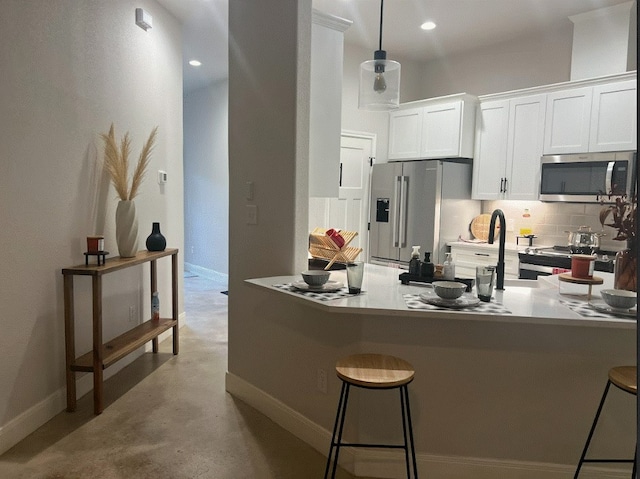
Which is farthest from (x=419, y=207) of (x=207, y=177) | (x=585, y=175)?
(x=207, y=177)

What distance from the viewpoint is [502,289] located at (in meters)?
2.46

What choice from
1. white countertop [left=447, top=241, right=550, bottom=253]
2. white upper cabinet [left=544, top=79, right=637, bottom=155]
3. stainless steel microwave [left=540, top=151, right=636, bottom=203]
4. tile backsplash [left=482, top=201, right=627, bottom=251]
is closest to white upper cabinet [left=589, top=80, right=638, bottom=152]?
white upper cabinet [left=544, top=79, right=637, bottom=155]

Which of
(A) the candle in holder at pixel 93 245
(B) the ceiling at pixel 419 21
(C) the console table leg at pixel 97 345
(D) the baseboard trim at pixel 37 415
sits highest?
(B) the ceiling at pixel 419 21

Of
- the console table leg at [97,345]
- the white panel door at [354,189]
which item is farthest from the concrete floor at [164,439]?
the white panel door at [354,189]

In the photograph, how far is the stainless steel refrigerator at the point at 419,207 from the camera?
4.89 meters

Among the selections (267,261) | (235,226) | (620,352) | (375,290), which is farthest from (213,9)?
(620,352)

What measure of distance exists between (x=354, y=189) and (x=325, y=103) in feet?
7.89

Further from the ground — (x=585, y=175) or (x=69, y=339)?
(x=585, y=175)

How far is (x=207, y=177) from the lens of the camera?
7.09m

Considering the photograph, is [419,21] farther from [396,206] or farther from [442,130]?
[396,206]

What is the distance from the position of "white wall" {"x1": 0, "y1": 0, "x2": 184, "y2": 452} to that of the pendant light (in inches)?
71.7

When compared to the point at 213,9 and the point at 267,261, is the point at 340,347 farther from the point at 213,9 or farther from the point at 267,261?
the point at 213,9

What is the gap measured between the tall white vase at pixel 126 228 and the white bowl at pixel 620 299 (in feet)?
9.54

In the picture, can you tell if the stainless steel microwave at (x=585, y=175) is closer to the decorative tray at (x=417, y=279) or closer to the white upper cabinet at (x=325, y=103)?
the decorative tray at (x=417, y=279)
